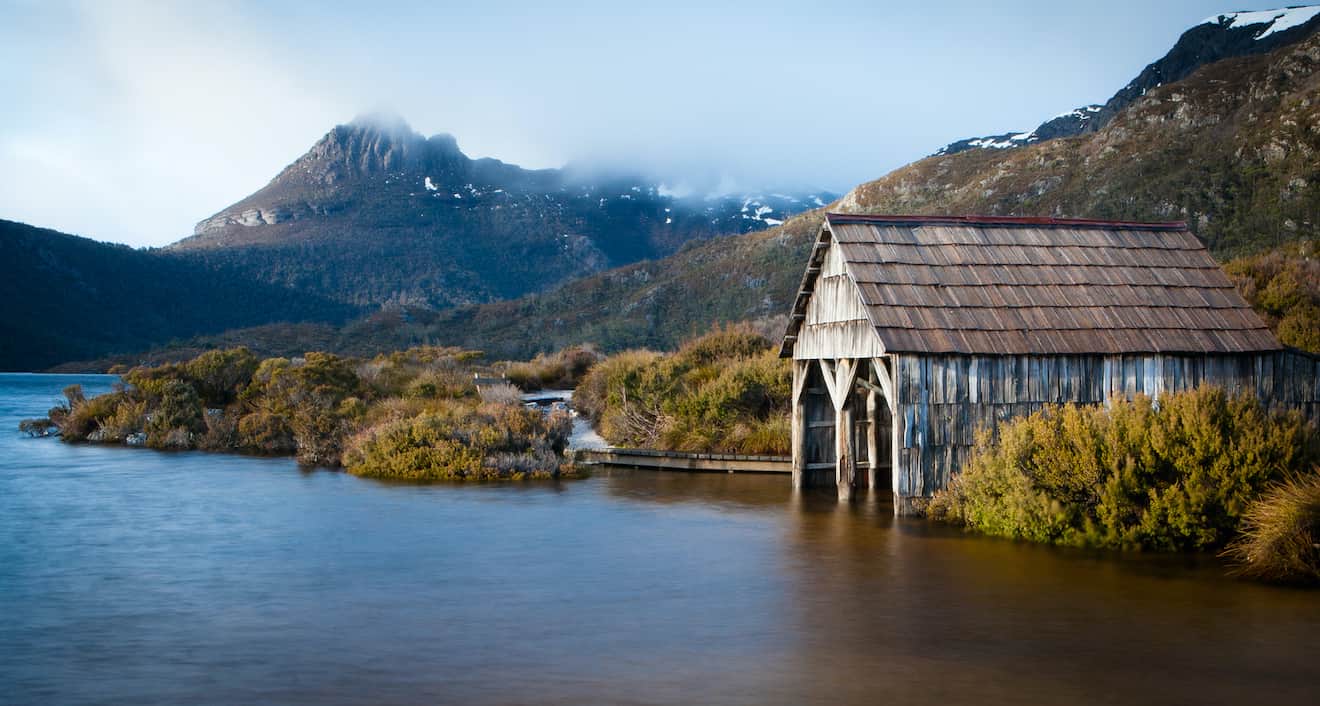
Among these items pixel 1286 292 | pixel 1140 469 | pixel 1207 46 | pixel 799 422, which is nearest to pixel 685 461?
A: pixel 799 422

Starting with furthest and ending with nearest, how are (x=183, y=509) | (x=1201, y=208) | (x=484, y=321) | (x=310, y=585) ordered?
1. (x=484, y=321)
2. (x=1201, y=208)
3. (x=183, y=509)
4. (x=310, y=585)

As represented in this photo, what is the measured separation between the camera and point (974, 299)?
14375 mm

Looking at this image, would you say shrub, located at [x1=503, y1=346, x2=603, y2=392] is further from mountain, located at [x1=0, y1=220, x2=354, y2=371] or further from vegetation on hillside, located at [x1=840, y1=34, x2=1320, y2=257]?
mountain, located at [x1=0, y1=220, x2=354, y2=371]

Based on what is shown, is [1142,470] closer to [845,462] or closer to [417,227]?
[845,462]

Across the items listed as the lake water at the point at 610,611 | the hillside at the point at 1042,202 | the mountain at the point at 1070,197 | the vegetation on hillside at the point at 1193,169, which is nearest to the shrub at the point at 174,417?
the lake water at the point at 610,611

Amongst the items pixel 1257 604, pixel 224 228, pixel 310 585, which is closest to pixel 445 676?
pixel 310 585

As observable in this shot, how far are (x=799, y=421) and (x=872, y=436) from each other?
4.28ft

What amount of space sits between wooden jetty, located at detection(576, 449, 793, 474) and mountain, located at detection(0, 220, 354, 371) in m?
68.0

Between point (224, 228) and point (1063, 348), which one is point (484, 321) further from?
point (1063, 348)

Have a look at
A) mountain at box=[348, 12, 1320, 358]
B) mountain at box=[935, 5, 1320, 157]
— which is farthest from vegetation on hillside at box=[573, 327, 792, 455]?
mountain at box=[935, 5, 1320, 157]

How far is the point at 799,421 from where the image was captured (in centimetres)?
1747

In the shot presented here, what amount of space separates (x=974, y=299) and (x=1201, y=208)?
33257mm

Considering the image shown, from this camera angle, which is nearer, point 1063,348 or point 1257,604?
point 1257,604

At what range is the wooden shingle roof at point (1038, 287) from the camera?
13906mm
